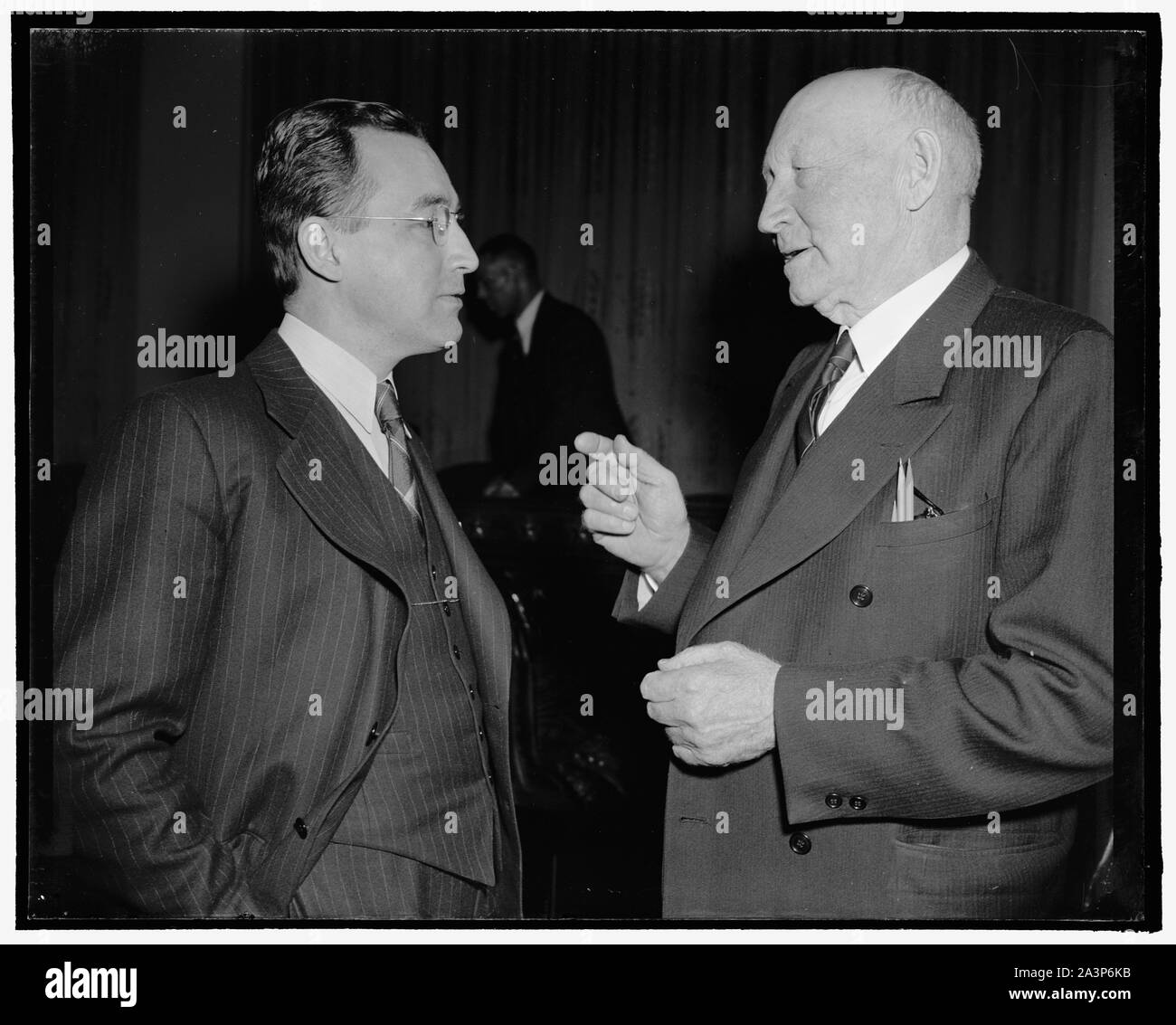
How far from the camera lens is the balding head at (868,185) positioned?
2.93 m

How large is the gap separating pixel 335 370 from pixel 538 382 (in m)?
0.48

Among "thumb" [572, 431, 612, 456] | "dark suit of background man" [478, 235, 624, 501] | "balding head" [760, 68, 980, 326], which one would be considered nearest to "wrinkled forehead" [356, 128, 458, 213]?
"dark suit of background man" [478, 235, 624, 501]

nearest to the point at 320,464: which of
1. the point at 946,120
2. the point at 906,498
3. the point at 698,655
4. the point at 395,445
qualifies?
the point at 395,445

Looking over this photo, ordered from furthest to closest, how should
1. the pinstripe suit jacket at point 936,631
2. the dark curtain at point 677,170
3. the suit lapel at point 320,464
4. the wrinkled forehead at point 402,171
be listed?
the dark curtain at point 677,170 < the wrinkled forehead at point 402,171 < the suit lapel at point 320,464 < the pinstripe suit jacket at point 936,631

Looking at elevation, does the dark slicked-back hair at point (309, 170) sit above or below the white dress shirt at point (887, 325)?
above

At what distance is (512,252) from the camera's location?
3184 mm

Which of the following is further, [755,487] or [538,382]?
[538,382]

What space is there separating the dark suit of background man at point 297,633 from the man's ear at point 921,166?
97 cm

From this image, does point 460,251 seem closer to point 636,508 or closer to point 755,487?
point 636,508

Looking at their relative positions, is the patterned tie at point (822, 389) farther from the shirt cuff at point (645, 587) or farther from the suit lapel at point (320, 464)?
→ the suit lapel at point (320, 464)

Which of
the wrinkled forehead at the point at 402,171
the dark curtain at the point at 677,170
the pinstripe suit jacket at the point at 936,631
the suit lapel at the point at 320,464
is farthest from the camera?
the dark curtain at the point at 677,170

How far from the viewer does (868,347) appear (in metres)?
2.94

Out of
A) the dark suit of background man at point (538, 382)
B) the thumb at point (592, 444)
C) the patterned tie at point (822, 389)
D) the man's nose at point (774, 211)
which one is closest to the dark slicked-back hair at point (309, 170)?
the dark suit of background man at point (538, 382)
